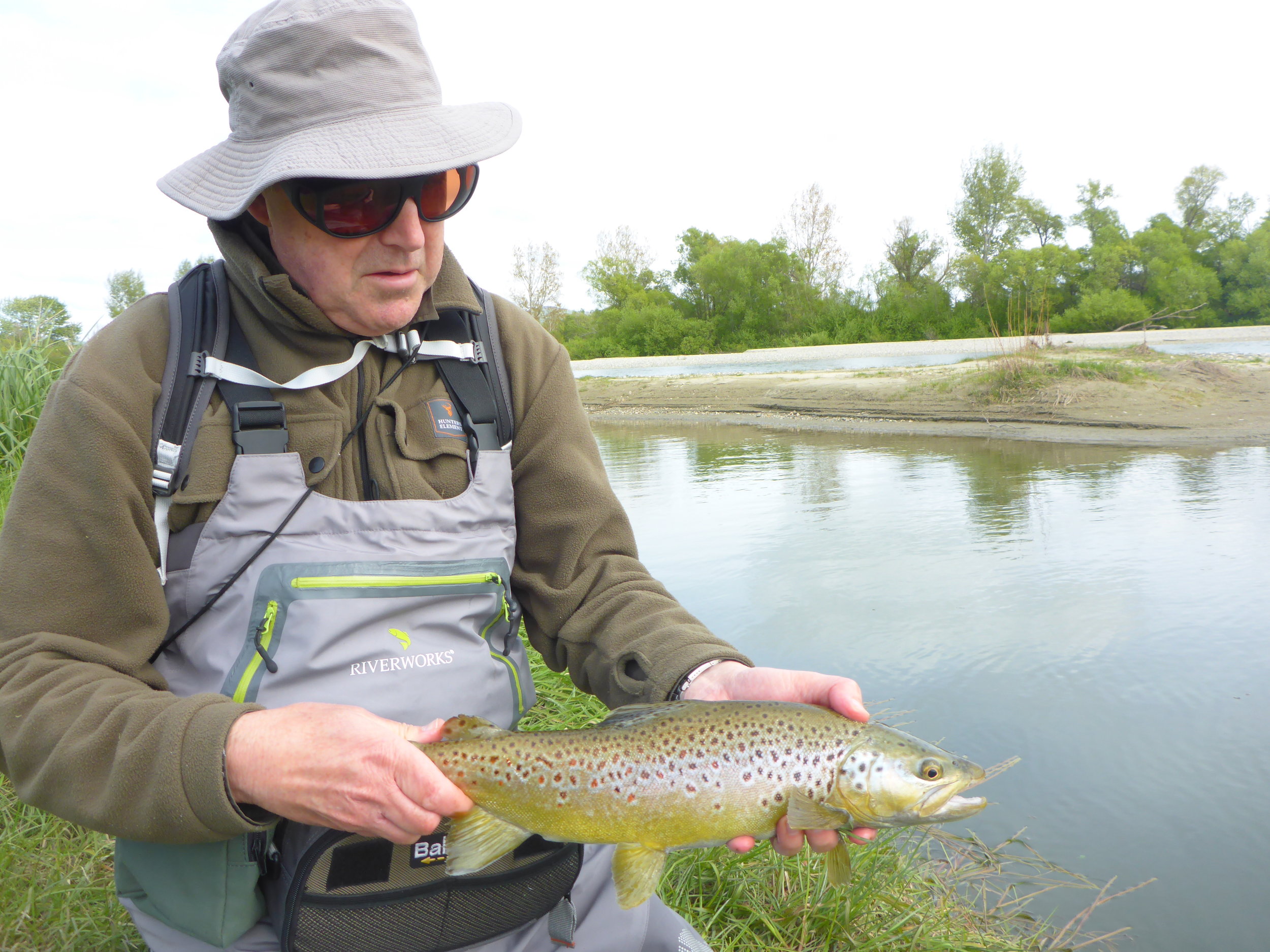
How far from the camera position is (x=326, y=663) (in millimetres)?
1861

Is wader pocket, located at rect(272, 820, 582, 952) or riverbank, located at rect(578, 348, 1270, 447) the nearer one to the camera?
wader pocket, located at rect(272, 820, 582, 952)

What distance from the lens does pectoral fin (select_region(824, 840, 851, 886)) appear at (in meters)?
1.96

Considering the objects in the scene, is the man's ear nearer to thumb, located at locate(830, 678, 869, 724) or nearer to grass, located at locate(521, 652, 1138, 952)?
thumb, located at locate(830, 678, 869, 724)

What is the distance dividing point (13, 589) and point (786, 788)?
1654 mm

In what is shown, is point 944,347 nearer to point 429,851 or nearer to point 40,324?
point 40,324

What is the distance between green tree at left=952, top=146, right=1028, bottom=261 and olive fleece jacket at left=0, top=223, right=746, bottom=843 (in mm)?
55940

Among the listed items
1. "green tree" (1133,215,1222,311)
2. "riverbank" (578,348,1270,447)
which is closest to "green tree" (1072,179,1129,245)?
"green tree" (1133,215,1222,311)

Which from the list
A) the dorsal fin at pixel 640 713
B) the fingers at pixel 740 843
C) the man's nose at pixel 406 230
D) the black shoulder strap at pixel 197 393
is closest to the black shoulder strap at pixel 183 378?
the black shoulder strap at pixel 197 393

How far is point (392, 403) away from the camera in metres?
2.15

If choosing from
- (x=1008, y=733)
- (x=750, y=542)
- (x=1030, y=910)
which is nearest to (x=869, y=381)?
(x=750, y=542)

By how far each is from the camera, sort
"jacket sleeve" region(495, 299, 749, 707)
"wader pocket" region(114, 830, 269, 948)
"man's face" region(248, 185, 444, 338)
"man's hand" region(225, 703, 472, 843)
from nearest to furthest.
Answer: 1. "man's hand" region(225, 703, 472, 843)
2. "wader pocket" region(114, 830, 269, 948)
3. "man's face" region(248, 185, 444, 338)
4. "jacket sleeve" region(495, 299, 749, 707)

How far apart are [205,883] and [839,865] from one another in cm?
135

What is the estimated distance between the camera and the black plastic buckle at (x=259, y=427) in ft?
6.47

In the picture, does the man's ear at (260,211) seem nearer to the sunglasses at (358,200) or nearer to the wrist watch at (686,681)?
the sunglasses at (358,200)
